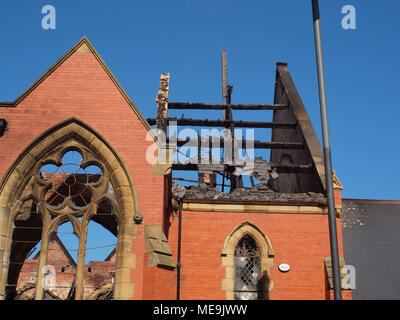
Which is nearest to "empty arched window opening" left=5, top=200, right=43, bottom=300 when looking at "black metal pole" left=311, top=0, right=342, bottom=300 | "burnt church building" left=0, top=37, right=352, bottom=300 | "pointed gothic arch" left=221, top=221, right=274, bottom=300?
"burnt church building" left=0, top=37, right=352, bottom=300

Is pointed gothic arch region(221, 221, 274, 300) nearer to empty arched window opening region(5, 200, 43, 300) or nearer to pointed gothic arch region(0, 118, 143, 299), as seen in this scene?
pointed gothic arch region(0, 118, 143, 299)

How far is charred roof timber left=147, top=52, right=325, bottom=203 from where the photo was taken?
19562mm

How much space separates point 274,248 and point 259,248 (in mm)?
509

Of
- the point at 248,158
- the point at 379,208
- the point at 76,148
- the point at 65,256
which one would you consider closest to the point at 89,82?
the point at 76,148

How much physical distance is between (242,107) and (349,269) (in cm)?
1058

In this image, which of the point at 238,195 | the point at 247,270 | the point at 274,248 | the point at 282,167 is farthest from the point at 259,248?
the point at 282,167

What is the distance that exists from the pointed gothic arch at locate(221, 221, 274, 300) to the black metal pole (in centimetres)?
759

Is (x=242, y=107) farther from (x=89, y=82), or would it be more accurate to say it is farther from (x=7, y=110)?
(x=7, y=110)

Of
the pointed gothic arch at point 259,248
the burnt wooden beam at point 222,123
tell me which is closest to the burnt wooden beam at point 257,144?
the burnt wooden beam at point 222,123

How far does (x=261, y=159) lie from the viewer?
22484mm

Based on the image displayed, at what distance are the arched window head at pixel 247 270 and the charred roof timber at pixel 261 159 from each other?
176cm

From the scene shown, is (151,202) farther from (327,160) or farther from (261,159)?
(261,159)

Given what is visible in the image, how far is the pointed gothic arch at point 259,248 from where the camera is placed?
17766 mm
